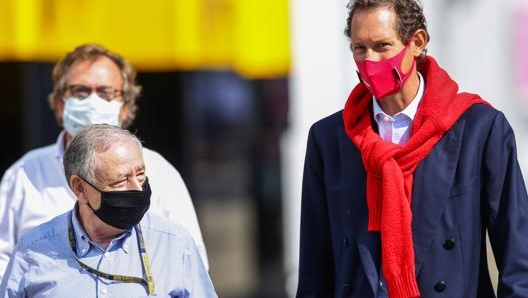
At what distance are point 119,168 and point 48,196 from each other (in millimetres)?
938

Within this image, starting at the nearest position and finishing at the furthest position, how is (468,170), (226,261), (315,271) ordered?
(468,170), (315,271), (226,261)

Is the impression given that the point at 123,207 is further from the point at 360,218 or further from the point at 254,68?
the point at 254,68

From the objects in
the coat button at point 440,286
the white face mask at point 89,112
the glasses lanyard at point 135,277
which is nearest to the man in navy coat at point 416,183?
the coat button at point 440,286

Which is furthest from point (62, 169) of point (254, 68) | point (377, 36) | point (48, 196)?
point (254, 68)

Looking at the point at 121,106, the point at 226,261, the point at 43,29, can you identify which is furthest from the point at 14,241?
the point at 226,261

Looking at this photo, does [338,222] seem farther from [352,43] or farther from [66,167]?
[66,167]

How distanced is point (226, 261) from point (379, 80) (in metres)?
9.53

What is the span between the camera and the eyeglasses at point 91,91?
15.3 feet

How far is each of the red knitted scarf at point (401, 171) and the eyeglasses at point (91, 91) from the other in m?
1.17

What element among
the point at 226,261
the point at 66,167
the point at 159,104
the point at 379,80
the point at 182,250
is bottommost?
the point at 226,261

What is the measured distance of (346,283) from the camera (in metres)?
3.85

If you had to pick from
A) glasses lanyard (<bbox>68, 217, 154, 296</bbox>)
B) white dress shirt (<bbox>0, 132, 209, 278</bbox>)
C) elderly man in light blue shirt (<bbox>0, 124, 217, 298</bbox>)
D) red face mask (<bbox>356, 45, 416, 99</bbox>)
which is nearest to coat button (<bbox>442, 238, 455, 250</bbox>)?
red face mask (<bbox>356, 45, 416, 99</bbox>)

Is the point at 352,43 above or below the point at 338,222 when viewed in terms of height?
above

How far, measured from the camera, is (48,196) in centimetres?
459
